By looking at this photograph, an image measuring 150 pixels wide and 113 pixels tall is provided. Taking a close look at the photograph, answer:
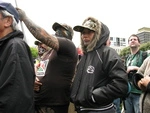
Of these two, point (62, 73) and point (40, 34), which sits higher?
point (40, 34)

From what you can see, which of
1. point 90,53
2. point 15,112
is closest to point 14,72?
point 15,112

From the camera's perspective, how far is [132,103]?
5.22 m

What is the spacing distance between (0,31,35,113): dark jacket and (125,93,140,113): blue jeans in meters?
3.07

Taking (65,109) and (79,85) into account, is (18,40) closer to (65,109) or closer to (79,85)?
(79,85)

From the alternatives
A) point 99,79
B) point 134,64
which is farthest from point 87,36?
point 134,64

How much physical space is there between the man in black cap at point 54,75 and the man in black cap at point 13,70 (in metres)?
0.71

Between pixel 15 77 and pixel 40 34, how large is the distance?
3.75 ft

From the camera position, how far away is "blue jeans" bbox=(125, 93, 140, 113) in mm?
5065

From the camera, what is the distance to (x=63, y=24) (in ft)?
12.4

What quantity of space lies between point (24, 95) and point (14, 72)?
208 mm

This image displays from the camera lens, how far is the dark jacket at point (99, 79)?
300 centimetres

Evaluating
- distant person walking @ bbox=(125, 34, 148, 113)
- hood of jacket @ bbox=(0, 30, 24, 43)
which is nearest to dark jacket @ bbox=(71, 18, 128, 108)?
hood of jacket @ bbox=(0, 30, 24, 43)

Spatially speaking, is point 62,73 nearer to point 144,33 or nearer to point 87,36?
point 87,36

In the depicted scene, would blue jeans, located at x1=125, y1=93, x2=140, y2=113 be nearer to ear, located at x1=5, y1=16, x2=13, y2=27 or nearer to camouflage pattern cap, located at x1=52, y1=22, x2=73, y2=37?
camouflage pattern cap, located at x1=52, y1=22, x2=73, y2=37
